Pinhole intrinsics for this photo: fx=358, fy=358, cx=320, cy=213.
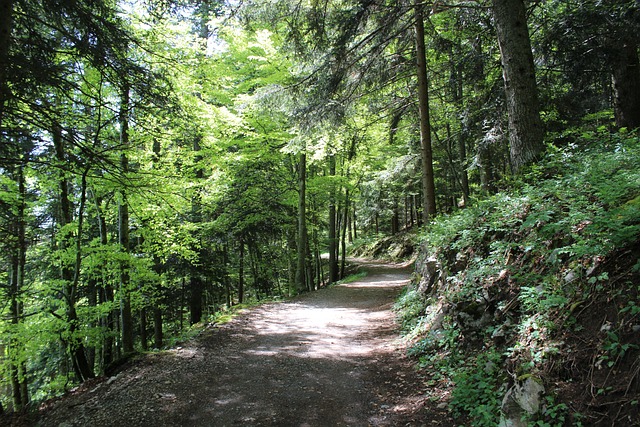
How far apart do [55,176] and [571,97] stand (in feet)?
39.7

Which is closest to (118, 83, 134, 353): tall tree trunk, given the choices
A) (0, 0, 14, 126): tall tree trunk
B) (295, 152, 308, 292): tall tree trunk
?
(0, 0, 14, 126): tall tree trunk

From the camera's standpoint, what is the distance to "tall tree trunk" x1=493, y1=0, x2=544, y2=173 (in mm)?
6039

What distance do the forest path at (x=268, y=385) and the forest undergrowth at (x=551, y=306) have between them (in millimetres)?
617

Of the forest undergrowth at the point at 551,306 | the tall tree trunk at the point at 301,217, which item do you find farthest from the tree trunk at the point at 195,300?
the forest undergrowth at the point at 551,306

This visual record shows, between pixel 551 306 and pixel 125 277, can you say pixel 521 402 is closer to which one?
pixel 551 306

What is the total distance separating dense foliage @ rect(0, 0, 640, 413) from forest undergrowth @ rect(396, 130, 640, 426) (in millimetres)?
55

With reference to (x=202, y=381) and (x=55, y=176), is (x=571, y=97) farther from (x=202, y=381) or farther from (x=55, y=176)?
(x=55, y=176)

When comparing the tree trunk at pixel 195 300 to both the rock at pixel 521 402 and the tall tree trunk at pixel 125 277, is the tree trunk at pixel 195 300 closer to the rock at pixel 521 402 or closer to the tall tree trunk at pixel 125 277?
the tall tree trunk at pixel 125 277

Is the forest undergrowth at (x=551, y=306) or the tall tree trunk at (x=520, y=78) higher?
the tall tree trunk at (x=520, y=78)

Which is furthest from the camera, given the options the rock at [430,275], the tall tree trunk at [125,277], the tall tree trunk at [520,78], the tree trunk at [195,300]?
the tree trunk at [195,300]

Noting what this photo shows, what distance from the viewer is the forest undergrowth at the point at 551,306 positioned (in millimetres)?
2920

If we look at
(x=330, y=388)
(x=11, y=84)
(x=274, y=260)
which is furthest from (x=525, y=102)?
(x=274, y=260)

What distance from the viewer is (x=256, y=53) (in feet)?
46.1

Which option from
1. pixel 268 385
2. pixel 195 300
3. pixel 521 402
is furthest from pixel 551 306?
pixel 195 300
